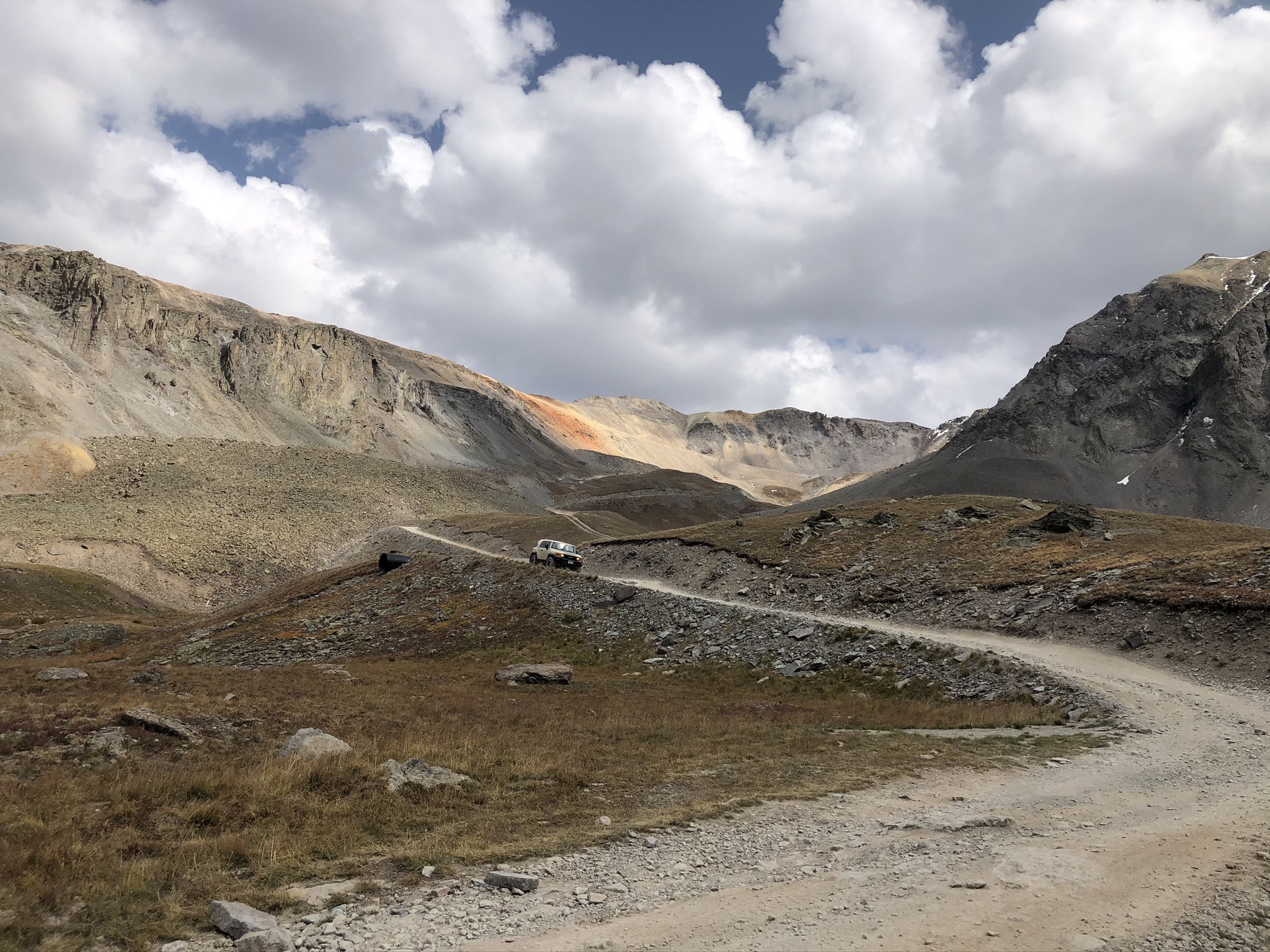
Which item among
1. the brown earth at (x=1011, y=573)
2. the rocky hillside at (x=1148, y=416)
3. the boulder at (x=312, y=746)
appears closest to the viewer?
the boulder at (x=312, y=746)

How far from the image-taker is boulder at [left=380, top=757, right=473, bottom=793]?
11914mm

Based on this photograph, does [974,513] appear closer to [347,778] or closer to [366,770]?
[366,770]

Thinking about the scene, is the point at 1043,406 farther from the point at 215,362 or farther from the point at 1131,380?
the point at 215,362

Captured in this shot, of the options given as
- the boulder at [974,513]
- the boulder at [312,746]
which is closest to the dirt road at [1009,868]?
the boulder at [312,746]

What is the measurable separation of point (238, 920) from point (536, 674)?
21.7m

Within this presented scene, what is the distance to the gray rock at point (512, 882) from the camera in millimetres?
8305

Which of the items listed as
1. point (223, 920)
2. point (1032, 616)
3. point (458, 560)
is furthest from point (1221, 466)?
point (223, 920)

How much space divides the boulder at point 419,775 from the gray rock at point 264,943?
15.9 feet

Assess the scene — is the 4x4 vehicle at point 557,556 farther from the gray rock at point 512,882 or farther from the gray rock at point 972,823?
the gray rock at point 512,882

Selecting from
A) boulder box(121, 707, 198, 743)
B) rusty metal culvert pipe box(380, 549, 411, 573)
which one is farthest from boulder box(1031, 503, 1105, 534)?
rusty metal culvert pipe box(380, 549, 411, 573)

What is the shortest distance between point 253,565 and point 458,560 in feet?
112

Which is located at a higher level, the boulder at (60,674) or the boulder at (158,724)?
the boulder at (158,724)

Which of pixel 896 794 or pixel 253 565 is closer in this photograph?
pixel 896 794

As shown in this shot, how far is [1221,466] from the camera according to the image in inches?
5517
